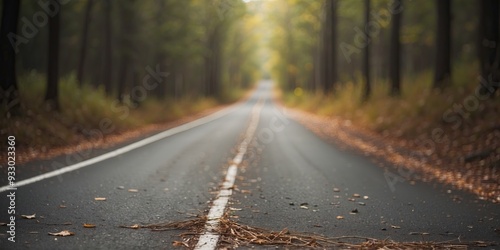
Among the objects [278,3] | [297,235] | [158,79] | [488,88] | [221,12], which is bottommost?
[297,235]

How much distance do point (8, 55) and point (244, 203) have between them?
9.77m

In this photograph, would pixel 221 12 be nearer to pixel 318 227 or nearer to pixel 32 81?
pixel 32 81

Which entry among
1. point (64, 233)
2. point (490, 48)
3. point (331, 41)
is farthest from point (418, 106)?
point (331, 41)

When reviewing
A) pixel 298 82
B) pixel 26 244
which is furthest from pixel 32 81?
pixel 298 82

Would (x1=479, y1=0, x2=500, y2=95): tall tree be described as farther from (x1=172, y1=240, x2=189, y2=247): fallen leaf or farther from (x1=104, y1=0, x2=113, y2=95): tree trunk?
(x1=104, y1=0, x2=113, y2=95): tree trunk

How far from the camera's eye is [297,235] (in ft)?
14.2

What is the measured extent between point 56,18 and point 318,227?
14.2 m

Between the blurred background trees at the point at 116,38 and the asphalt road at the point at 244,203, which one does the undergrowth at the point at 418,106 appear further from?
the blurred background trees at the point at 116,38

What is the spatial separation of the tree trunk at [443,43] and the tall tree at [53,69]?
13.5 meters

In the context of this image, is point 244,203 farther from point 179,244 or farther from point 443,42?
point 443,42

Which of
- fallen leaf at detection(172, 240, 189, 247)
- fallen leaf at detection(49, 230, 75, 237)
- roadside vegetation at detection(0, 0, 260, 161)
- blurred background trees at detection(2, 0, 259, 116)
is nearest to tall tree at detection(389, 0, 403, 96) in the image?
roadside vegetation at detection(0, 0, 260, 161)

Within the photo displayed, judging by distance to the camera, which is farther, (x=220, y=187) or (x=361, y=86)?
(x=361, y=86)

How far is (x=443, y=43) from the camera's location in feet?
50.6

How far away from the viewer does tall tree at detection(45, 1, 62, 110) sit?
1473 cm
